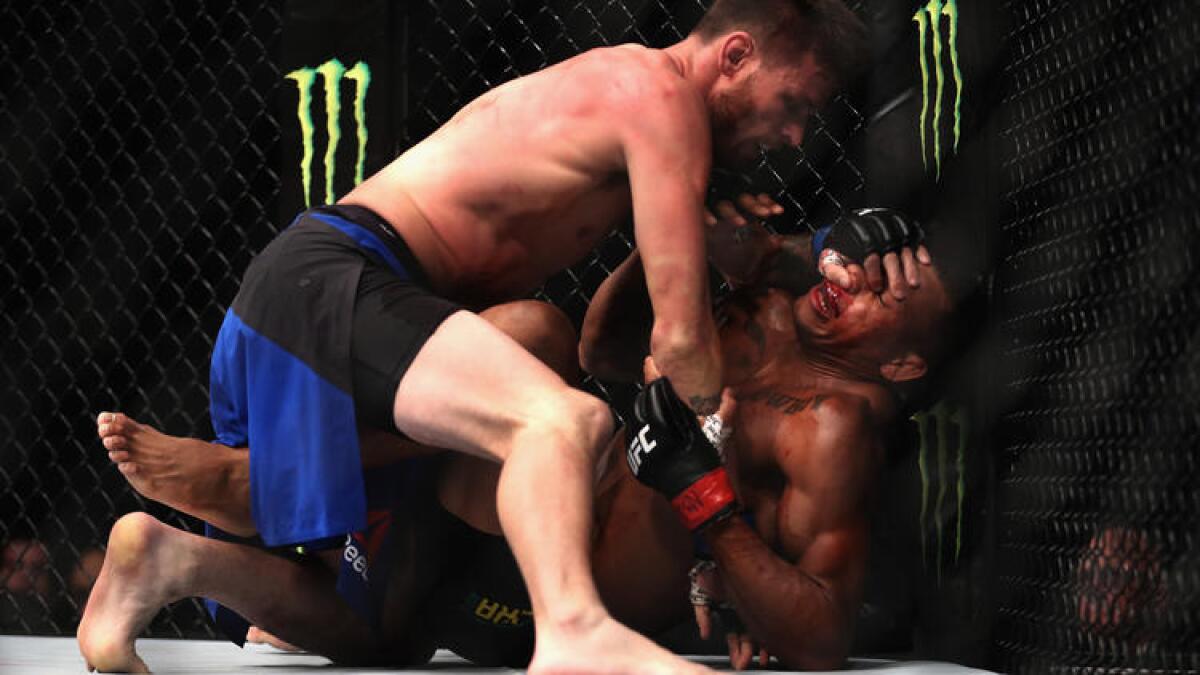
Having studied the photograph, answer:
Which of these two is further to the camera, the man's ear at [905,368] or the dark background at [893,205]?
the man's ear at [905,368]

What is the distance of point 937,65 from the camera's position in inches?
91.1

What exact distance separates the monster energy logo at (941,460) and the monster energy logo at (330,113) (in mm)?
998

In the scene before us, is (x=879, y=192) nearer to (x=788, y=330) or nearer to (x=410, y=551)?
(x=788, y=330)

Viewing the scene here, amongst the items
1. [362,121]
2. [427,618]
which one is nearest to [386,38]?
[362,121]

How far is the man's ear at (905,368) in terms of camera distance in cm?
208

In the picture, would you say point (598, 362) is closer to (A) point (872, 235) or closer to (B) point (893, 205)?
(A) point (872, 235)

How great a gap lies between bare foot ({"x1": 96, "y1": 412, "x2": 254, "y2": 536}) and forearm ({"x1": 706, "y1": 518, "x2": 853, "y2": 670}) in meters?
0.55

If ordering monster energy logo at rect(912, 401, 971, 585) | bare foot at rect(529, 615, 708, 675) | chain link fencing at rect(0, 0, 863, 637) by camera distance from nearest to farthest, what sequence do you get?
bare foot at rect(529, 615, 708, 675)
monster energy logo at rect(912, 401, 971, 585)
chain link fencing at rect(0, 0, 863, 637)

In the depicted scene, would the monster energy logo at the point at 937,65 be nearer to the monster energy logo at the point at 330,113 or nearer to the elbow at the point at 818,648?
the elbow at the point at 818,648

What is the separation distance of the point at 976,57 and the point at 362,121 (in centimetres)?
99

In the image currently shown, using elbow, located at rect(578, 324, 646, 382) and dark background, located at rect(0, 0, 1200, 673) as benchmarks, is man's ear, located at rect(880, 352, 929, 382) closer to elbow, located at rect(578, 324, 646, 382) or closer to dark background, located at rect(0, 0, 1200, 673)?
dark background, located at rect(0, 0, 1200, 673)

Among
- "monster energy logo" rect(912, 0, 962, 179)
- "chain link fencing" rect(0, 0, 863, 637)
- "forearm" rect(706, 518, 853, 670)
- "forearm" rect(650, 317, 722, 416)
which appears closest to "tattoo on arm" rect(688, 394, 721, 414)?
"forearm" rect(650, 317, 722, 416)

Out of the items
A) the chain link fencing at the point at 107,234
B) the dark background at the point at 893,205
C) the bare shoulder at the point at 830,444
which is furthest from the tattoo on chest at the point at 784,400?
the chain link fencing at the point at 107,234

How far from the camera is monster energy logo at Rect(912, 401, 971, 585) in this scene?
7.37ft
